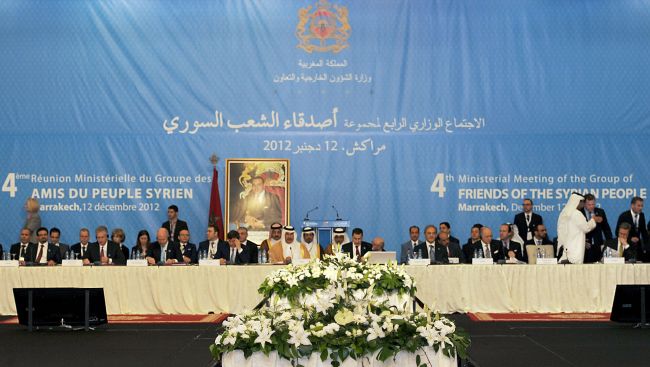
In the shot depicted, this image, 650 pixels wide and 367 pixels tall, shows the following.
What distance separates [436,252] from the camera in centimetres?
1110

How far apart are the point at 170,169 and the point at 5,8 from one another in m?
3.45

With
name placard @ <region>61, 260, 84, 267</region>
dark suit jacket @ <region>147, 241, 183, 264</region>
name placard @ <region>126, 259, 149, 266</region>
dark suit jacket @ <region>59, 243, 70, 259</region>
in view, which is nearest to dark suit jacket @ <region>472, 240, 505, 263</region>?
dark suit jacket @ <region>147, 241, 183, 264</region>

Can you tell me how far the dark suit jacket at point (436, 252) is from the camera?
10.8 metres

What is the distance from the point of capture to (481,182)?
1326cm

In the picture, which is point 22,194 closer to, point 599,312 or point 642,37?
point 599,312

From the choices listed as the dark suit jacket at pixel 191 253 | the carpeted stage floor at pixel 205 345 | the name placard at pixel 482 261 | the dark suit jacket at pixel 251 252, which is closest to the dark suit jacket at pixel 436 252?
the name placard at pixel 482 261

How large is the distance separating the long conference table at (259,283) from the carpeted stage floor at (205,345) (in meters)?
0.75

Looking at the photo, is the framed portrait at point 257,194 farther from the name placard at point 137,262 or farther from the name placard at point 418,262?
the name placard at point 418,262

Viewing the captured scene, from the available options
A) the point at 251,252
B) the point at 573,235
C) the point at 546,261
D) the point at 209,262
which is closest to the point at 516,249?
the point at 573,235

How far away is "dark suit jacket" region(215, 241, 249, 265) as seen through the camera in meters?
11.0

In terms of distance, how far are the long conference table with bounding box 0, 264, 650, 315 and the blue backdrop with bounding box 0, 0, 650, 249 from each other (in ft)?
9.33

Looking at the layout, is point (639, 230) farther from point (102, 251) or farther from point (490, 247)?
point (102, 251)

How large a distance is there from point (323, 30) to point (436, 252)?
4098 mm

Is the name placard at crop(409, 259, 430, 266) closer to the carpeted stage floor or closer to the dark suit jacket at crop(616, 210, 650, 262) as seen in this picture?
the carpeted stage floor
